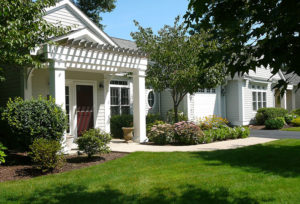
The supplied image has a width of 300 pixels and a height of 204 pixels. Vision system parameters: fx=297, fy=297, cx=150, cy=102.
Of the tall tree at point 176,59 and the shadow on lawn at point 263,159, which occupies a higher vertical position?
the tall tree at point 176,59

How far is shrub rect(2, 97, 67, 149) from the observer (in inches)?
304

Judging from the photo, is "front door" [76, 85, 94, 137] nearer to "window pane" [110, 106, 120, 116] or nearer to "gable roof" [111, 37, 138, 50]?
"window pane" [110, 106, 120, 116]

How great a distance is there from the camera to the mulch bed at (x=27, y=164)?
7.00 metres

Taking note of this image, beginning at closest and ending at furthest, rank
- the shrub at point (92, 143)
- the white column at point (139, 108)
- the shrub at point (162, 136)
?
the shrub at point (92, 143)
the shrub at point (162, 136)
the white column at point (139, 108)

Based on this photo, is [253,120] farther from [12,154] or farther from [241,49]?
[241,49]

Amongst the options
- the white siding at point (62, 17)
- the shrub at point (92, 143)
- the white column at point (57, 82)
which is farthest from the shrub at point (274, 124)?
Result: the white column at point (57, 82)

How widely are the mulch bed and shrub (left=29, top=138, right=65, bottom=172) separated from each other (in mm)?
188

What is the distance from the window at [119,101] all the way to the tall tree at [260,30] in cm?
1184

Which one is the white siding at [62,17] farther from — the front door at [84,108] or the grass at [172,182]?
the grass at [172,182]

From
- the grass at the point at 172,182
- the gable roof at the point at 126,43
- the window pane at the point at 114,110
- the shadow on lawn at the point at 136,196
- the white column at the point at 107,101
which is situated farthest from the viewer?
the gable roof at the point at 126,43


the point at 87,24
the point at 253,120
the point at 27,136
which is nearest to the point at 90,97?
the point at 87,24

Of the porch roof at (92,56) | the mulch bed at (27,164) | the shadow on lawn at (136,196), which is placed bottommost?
the shadow on lawn at (136,196)

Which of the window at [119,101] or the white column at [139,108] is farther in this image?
the window at [119,101]

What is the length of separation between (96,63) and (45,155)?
438 cm
